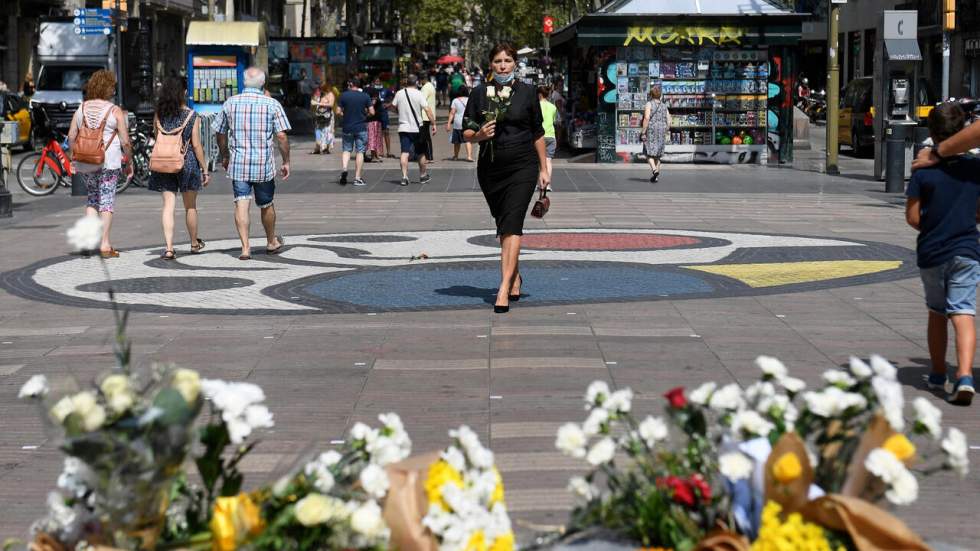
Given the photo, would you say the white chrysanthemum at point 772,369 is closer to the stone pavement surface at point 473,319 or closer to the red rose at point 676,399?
the red rose at point 676,399

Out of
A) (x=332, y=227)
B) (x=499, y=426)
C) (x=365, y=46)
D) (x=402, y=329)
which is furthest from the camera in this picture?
(x=365, y=46)

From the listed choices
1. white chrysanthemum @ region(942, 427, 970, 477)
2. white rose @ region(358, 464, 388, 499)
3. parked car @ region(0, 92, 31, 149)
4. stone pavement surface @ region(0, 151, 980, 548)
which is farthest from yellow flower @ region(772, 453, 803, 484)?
parked car @ region(0, 92, 31, 149)

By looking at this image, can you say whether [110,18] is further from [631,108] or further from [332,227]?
[332,227]

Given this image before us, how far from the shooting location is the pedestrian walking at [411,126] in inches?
939

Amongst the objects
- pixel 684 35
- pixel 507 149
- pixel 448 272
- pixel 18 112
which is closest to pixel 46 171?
pixel 448 272

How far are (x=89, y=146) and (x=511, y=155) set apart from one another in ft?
16.4

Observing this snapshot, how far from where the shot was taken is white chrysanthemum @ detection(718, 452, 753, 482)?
3.11m

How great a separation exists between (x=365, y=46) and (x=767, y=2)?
3021 cm

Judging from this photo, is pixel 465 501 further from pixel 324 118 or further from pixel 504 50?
pixel 324 118

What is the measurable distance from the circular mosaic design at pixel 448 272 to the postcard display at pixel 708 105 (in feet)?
44.4

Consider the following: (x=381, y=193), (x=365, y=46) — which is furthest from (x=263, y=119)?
(x=365, y=46)

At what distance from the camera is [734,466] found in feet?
10.2

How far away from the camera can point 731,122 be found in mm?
29016

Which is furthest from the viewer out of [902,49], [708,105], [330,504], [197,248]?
[708,105]
